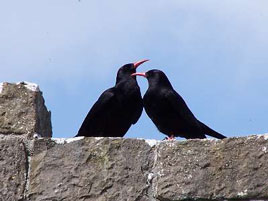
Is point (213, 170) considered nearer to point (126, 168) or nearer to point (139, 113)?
point (126, 168)

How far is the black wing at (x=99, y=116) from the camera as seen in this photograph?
6.28 meters

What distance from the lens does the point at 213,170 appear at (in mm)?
3926

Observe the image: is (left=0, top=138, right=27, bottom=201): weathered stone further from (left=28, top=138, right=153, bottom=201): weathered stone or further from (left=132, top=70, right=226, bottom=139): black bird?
(left=132, top=70, right=226, bottom=139): black bird

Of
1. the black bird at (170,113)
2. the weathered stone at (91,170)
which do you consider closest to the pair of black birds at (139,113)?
the black bird at (170,113)

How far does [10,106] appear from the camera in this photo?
13.7 feet

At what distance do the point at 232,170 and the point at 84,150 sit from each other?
0.82 metres

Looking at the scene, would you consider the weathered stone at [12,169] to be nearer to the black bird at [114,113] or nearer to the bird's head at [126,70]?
the black bird at [114,113]

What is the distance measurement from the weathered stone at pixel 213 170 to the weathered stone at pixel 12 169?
722mm

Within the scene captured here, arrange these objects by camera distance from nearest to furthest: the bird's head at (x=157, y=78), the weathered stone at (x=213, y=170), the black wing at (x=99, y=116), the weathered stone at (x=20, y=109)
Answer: the weathered stone at (x=213, y=170), the weathered stone at (x=20, y=109), the black wing at (x=99, y=116), the bird's head at (x=157, y=78)

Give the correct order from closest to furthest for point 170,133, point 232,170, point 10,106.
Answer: point 232,170
point 10,106
point 170,133

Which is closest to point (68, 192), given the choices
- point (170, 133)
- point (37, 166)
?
point (37, 166)

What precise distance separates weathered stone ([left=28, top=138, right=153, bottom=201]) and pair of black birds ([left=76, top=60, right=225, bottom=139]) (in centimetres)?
205

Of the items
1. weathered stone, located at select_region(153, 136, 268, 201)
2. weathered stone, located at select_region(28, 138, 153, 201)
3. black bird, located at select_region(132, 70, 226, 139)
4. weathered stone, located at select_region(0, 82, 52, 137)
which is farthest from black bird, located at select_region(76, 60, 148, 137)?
weathered stone, located at select_region(153, 136, 268, 201)

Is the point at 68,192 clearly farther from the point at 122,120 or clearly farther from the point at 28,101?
the point at 122,120
